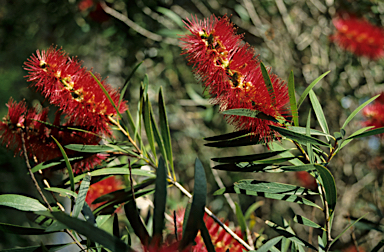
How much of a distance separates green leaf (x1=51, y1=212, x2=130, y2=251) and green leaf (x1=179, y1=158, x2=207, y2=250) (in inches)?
2.6

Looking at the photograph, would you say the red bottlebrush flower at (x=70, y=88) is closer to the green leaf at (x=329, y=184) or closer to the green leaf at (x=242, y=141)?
the green leaf at (x=242, y=141)

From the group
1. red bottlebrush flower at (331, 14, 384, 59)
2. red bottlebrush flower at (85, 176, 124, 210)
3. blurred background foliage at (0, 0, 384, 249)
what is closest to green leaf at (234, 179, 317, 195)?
red bottlebrush flower at (85, 176, 124, 210)

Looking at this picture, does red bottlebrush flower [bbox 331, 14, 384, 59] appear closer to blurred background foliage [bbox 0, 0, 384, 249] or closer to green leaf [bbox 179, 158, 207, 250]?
blurred background foliage [bbox 0, 0, 384, 249]

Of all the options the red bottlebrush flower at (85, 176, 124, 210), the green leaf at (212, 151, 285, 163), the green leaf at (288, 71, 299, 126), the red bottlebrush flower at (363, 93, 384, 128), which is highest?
the green leaf at (288, 71, 299, 126)

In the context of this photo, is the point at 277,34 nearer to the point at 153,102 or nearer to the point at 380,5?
the point at 380,5

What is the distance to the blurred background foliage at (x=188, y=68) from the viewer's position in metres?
1.38

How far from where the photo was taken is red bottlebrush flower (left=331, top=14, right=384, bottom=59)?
1236mm

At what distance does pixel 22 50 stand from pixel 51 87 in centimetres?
169

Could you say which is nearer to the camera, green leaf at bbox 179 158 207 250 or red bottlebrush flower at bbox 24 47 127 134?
green leaf at bbox 179 158 207 250

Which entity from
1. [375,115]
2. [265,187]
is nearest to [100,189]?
[265,187]

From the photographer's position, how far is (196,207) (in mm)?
286

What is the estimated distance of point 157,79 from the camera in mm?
1764

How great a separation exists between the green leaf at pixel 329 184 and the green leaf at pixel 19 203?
403 millimetres

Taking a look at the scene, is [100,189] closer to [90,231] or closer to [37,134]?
[37,134]
